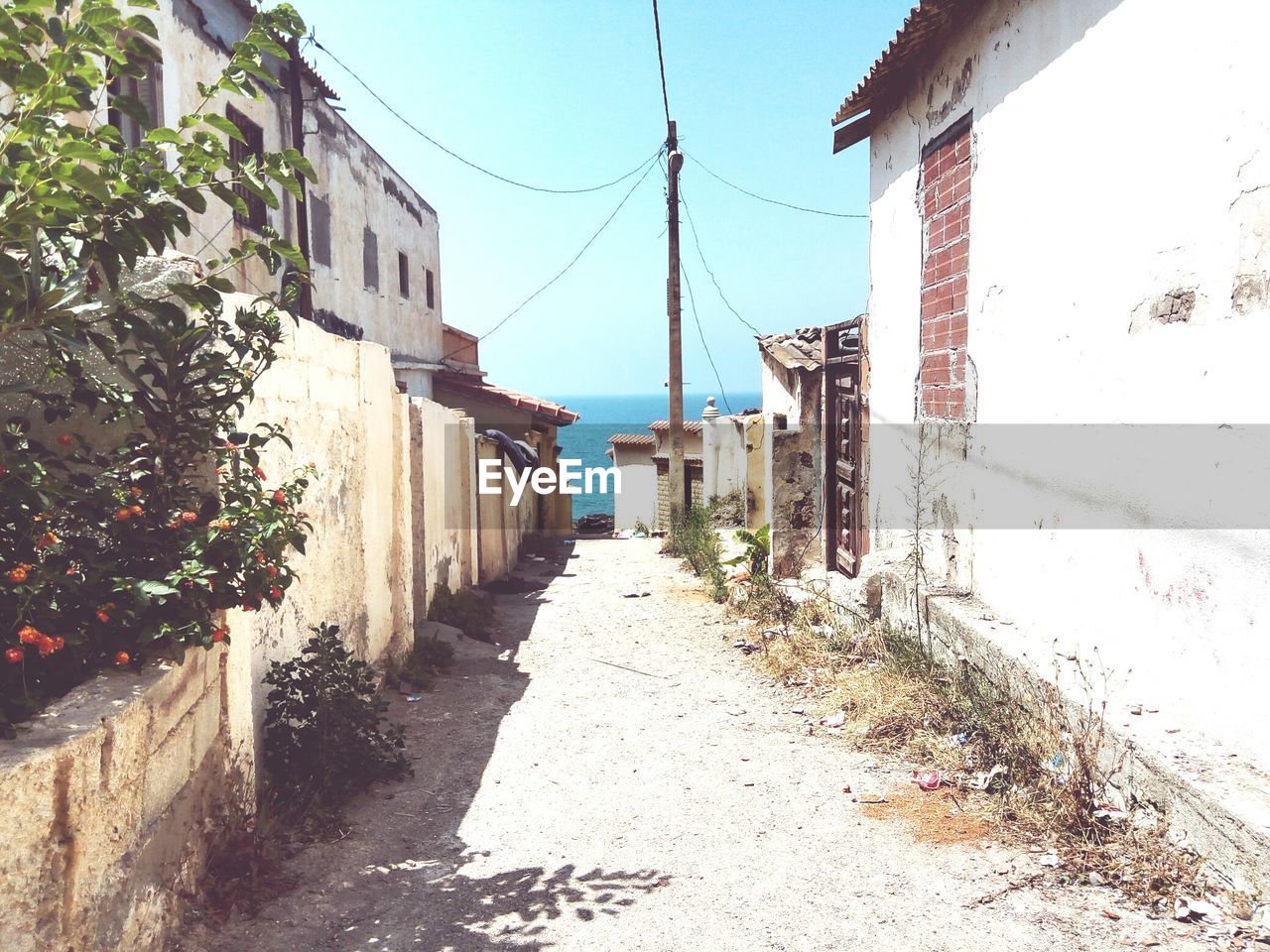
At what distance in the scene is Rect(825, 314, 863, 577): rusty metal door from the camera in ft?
25.9

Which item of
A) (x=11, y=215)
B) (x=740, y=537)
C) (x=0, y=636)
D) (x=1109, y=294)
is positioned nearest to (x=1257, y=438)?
(x=1109, y=294)

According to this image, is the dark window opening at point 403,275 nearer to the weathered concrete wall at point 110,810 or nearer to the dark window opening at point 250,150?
the dark window opening at point 250,150

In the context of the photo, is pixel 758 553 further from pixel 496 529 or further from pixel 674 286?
pixel 674 286

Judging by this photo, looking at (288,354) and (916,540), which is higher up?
(288,354)

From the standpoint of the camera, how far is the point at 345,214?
14336mm

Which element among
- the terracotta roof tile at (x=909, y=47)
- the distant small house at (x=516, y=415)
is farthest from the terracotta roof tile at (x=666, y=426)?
the terracotta roof tile at (x=909, y=47)

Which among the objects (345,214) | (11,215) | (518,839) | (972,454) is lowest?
(518,839)

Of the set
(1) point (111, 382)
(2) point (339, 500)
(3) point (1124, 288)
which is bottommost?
(2) point (339, 500)

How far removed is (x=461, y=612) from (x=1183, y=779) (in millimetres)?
6240

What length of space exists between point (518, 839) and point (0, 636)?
7.15 feet

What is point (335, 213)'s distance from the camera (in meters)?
13.9

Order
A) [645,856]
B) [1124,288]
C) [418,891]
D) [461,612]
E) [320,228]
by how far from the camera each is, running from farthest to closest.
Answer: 1. [320,228]
2. [461,612]
3. [1124,288]
4. [645,856]
5. [418,891]

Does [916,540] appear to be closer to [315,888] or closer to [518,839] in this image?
[518,839]

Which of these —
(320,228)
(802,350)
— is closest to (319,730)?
(802,350)
